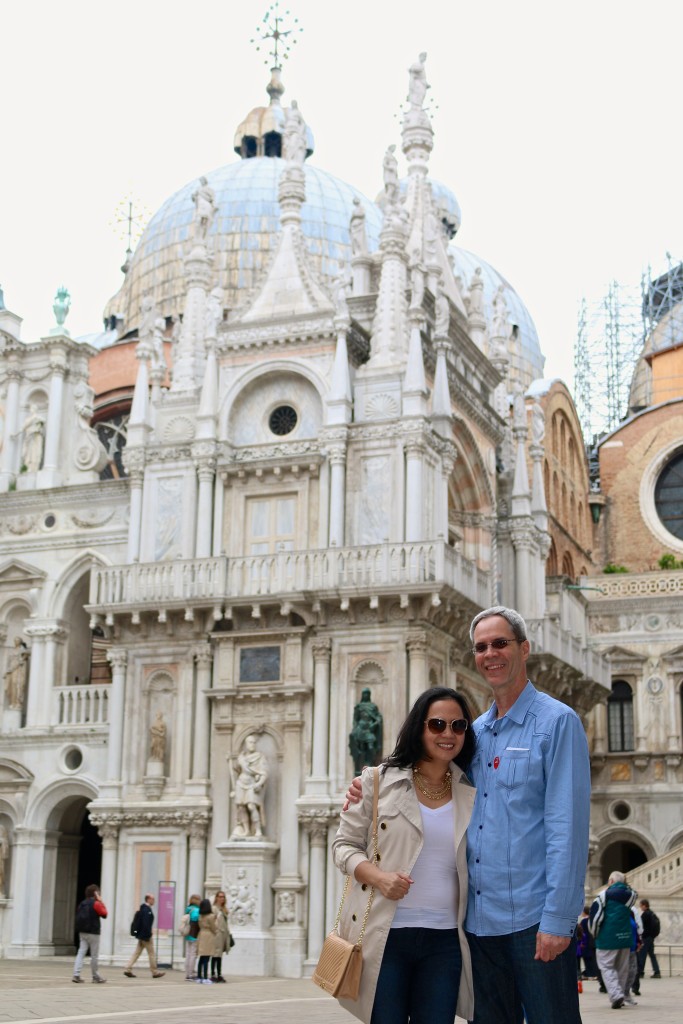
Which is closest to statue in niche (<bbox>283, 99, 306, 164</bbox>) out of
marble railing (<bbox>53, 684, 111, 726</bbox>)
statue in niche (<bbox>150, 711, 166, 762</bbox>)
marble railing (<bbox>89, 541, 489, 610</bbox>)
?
marble railing (<bbox>89, 541, 489, 610</bbox>)

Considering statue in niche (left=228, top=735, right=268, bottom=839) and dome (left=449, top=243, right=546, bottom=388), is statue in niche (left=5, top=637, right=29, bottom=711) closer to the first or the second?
statue in niche (left=228, top=735, right=268, bottom=839)

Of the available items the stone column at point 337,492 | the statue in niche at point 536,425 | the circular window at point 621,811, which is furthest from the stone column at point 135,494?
the circular window at point 621,811

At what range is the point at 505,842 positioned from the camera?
229 inches

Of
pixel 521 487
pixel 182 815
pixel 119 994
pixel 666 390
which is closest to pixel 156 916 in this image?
pixel 182 815

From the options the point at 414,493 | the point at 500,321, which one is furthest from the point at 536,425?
the point at 414,493

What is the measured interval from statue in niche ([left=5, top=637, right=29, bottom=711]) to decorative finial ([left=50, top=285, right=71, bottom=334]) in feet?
25.0

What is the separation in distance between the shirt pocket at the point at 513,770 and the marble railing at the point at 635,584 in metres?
34.8

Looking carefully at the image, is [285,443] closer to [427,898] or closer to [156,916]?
[156,916]

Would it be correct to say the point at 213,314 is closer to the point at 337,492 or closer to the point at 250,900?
the point at 337,492

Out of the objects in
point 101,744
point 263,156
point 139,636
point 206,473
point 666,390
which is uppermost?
point 263,156

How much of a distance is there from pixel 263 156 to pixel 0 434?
2145cm

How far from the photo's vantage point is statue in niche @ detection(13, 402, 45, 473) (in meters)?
34.5

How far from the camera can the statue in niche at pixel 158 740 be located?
2942 centimetres

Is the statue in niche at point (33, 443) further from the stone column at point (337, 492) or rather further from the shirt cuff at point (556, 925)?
the shirt cuff at point (556, 925)
